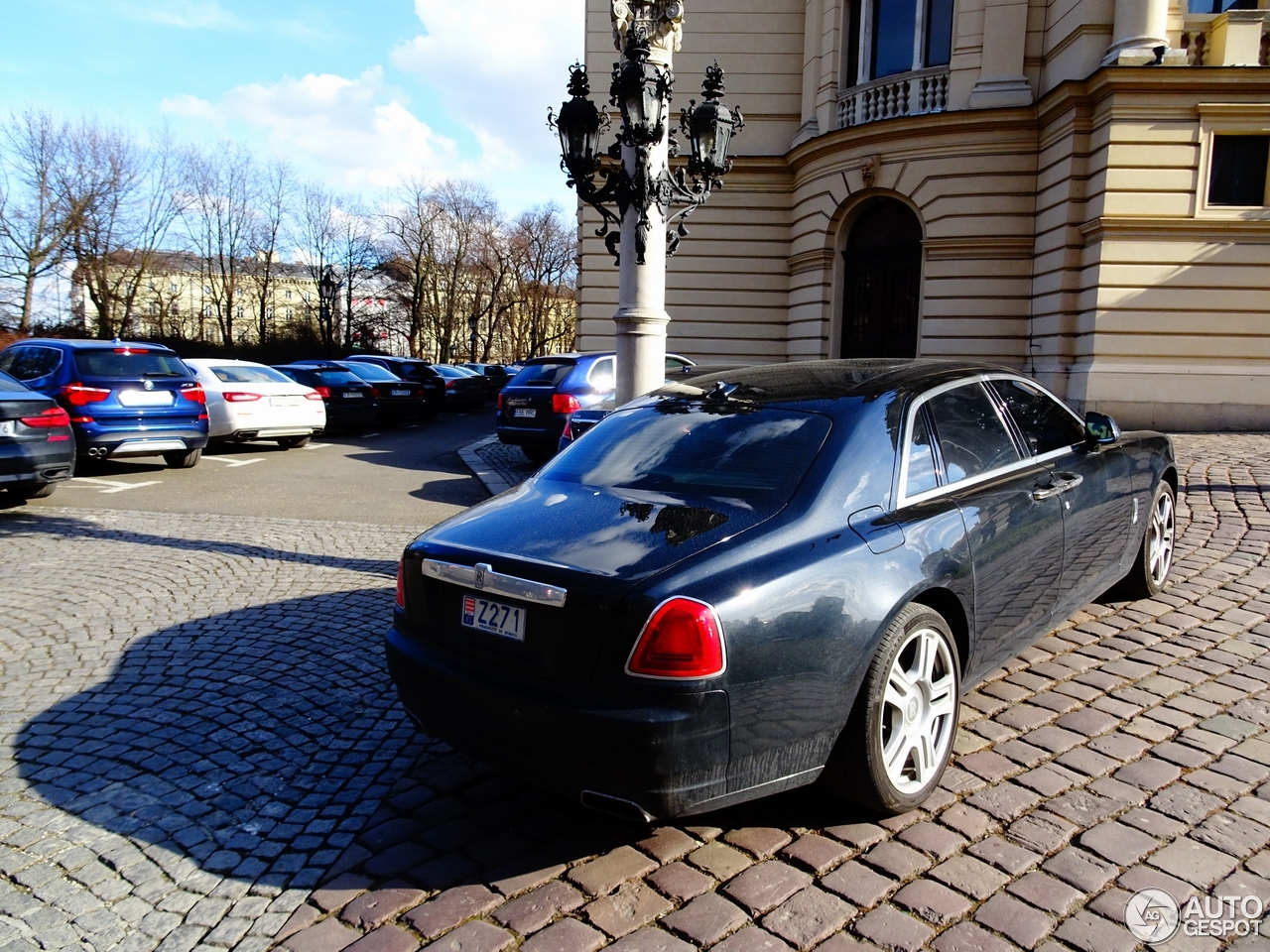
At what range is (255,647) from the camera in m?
4.97

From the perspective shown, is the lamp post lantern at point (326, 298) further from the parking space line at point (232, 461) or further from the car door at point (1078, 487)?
the car door at point (1078, 487)

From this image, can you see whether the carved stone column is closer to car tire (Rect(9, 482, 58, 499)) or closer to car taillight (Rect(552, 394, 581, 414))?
car taillight (Rect(552, 394, 581, 414))

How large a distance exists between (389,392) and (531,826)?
59.9ft

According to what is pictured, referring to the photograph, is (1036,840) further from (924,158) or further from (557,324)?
(557,324)

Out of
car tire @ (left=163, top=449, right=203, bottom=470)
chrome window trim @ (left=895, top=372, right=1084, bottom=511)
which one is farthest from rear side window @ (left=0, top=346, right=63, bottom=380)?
chrome window trim @ (left=895, top=372, right=1084, bottom=511)

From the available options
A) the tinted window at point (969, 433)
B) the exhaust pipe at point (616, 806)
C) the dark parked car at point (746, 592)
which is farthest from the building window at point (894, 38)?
the exhaust pipe at point (616, 806)

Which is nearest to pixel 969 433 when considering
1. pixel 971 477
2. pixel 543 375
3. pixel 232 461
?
pixel 971 477

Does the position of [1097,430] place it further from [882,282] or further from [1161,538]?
[882,282]

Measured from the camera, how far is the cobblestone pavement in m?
2.60

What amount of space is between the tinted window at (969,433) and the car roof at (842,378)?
95 mm

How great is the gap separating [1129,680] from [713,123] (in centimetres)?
536

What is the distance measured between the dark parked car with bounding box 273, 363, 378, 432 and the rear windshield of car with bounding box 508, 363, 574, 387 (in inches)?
243

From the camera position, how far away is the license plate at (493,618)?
113 inches

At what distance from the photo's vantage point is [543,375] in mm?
12938
